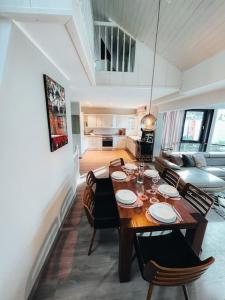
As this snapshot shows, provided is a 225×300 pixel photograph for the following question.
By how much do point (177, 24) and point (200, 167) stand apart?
3455mm

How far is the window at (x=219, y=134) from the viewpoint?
5229 mm

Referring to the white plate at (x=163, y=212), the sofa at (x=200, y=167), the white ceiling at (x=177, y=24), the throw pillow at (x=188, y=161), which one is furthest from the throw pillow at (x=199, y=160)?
the white plate at (x=163, y=212)

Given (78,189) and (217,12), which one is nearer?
(217,12)

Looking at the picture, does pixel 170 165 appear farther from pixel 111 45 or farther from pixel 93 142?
pixel 93 142

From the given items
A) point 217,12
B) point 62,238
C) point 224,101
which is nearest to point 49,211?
point 62,238

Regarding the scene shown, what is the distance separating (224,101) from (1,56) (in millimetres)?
3330

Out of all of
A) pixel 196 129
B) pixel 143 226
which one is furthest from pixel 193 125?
pixel 143 226

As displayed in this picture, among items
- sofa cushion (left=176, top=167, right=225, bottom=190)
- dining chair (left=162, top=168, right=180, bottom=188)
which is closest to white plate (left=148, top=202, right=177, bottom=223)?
dining chair (left=162, top=168, right=180, bottom=188)

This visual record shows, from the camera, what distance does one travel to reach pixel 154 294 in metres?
1.40

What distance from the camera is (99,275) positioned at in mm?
1555

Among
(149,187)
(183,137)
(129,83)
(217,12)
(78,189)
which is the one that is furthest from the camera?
(183,137)

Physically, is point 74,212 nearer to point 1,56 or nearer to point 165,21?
point 1,56

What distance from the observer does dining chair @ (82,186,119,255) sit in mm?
1654

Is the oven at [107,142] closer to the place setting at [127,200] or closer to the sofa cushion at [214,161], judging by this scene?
the sofa cushion at [214,161]
